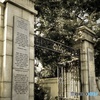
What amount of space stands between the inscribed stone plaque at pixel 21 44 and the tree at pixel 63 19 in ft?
16.3

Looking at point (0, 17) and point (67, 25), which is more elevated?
point (67, 25)

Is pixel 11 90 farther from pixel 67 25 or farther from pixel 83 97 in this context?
pixel 67 25

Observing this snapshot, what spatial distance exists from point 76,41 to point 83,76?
4.35 feet

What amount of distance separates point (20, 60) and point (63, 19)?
6345mm

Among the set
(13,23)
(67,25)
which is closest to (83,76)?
(67,25)

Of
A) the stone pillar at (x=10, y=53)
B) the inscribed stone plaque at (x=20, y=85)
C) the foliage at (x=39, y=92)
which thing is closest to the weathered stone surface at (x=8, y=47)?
the stone pillar at (x=10, y=53)

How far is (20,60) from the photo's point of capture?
4746mm

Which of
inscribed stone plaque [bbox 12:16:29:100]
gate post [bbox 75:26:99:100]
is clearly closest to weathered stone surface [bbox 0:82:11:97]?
inscribed stone plaque [bbox 12:16:29:100]

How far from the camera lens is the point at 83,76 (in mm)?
7742

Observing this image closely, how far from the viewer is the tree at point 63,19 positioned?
1030 cm

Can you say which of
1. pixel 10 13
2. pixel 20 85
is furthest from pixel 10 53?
pixel 10 13

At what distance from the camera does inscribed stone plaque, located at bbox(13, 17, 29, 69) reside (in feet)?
15.3

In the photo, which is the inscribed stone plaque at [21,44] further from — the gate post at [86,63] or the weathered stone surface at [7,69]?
the gate post at [86,63]

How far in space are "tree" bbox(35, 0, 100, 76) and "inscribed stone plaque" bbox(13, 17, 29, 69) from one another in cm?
A: 497
